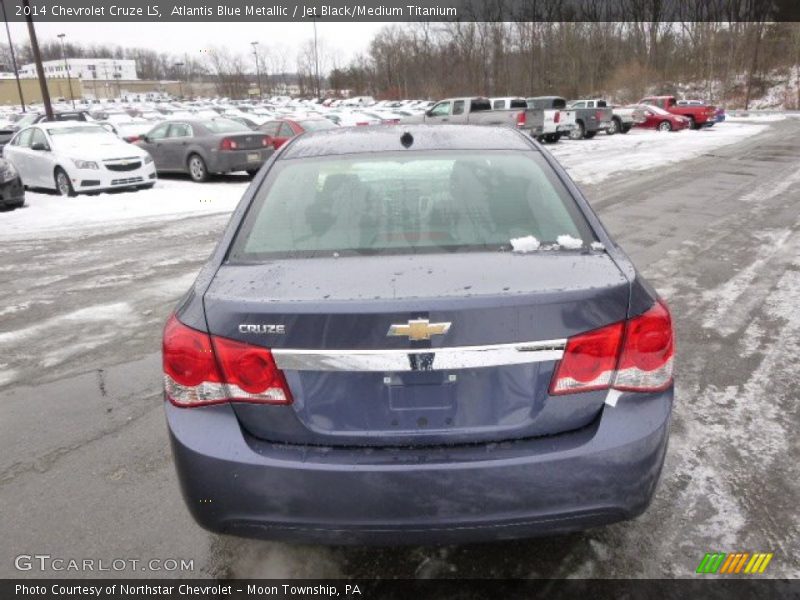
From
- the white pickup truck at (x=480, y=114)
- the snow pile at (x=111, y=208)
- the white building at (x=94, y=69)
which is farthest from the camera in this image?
the white building at (x=94, y=69)

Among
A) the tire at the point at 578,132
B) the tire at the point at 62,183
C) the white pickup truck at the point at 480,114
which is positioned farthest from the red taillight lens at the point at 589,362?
the tire at the point at 578,132

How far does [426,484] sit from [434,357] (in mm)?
400

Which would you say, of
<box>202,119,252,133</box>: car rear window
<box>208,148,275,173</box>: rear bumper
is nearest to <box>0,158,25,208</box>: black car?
<box>208,148,275,173</box>: rear bumper

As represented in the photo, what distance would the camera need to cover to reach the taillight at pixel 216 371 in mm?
2018

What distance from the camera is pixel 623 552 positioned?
8.25 ft

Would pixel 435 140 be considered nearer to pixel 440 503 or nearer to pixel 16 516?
pixel 440 503

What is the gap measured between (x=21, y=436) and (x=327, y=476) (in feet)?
8.43

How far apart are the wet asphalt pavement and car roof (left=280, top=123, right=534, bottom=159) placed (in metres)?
1.77

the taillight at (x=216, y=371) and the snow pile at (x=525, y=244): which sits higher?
the snow pile at (x=525, y=244)

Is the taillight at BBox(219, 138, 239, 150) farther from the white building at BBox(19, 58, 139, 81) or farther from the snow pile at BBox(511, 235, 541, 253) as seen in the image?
the white building at BBox(19, 58, 139, 81)

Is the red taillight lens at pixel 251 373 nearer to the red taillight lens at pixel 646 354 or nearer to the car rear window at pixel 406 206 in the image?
the car rear window at pixel 406 206

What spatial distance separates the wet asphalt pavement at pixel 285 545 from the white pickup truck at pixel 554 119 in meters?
18.1

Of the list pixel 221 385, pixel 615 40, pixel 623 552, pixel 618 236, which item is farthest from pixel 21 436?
pixel 615 40

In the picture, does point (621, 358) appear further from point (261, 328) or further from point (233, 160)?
point (233, 160)
